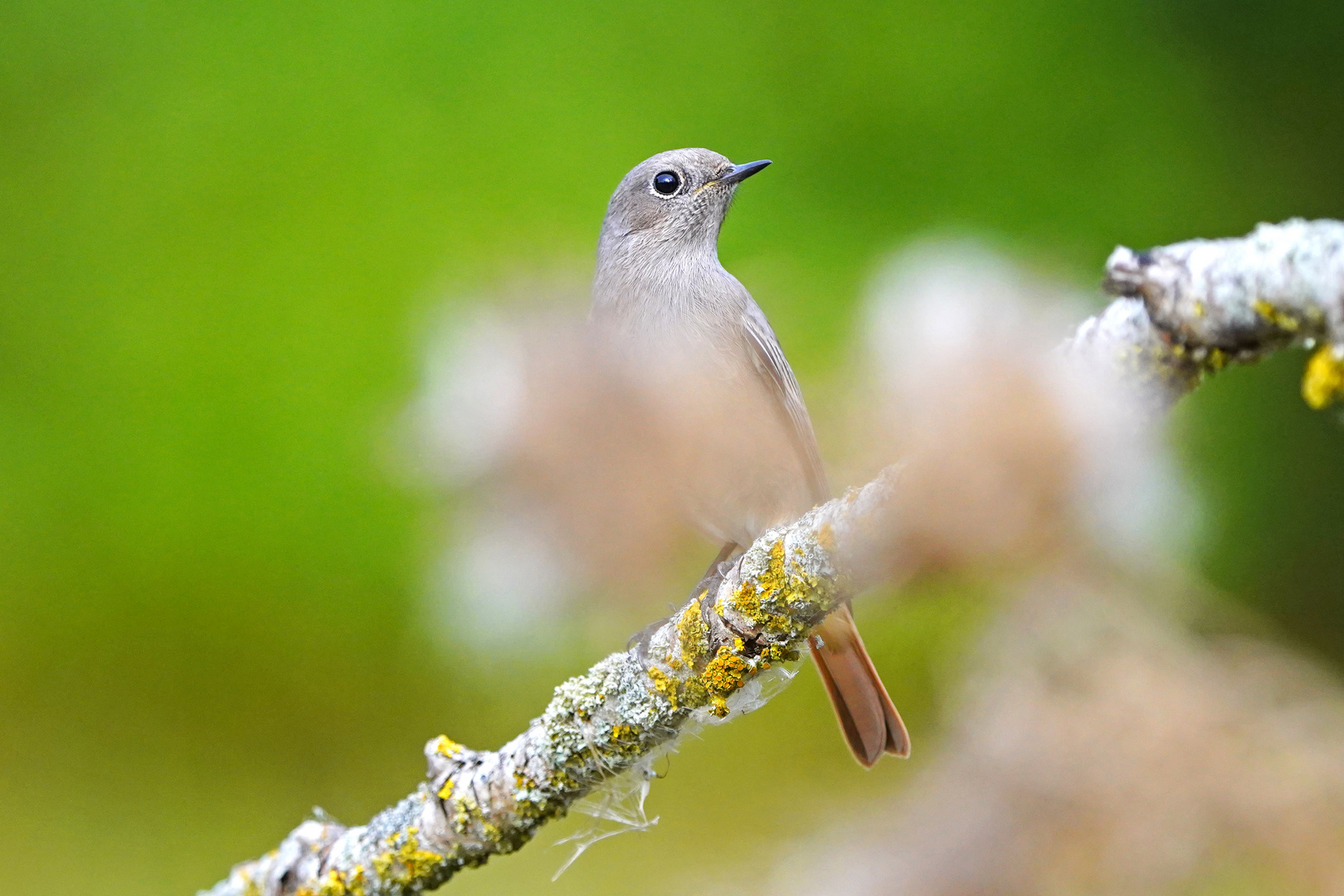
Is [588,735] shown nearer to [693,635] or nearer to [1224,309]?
[693,635]

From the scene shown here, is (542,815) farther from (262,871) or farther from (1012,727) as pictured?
(1012,727)

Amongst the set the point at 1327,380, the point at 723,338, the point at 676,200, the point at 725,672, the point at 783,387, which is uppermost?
the point at 676,200

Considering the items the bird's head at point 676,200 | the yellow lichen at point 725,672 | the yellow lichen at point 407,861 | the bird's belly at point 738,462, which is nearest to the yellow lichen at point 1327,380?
the bird's belly at point 738,462

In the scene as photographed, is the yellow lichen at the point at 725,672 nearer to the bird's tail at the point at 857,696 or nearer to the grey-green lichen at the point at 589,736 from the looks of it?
the grey-green lichen at the point at 589,736

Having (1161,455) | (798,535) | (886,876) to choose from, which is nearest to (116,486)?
(798,535)

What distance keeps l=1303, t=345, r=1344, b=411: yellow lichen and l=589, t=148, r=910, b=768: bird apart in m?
0.65

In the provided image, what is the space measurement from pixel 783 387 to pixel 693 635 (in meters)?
0.69

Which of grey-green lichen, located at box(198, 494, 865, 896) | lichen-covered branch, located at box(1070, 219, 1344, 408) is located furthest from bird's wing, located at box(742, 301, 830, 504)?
lichen-covered branch, located at box(1070, 219, 1344, 408)

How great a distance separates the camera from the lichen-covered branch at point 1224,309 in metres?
0.52

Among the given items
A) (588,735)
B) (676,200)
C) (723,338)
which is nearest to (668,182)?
(676,200)

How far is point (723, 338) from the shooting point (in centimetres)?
168

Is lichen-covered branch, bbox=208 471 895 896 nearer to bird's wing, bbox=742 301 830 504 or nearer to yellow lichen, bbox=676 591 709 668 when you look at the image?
yellow lichen, bbox=676 591 709 668

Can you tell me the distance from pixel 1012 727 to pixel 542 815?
0.74 meters

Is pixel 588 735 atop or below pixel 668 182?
below
